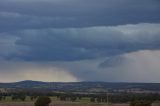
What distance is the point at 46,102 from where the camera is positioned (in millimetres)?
132375

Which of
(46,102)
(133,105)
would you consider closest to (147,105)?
(133,105)

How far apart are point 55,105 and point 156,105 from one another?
2744 cm

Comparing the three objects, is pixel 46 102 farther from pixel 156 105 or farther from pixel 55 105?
pixel 156 105

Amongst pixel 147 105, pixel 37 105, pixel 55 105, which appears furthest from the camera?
pixel 55 105

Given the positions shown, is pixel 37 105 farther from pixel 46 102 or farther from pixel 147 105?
pixel 147 105

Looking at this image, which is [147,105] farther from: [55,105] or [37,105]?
[55,105]

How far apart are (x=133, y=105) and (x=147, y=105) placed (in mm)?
3589

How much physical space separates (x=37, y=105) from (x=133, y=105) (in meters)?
28.8

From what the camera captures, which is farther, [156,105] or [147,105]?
[156,105]

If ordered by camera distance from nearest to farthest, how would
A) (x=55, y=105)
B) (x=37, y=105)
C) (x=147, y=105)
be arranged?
(x=147, y=105), (x=37, y=105), (x=55, y=105)

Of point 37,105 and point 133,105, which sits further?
point 37,105

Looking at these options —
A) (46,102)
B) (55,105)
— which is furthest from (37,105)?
(55,105)

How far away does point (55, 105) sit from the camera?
5546 inches

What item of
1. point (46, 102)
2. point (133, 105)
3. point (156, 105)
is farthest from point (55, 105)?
point (133, 105)
